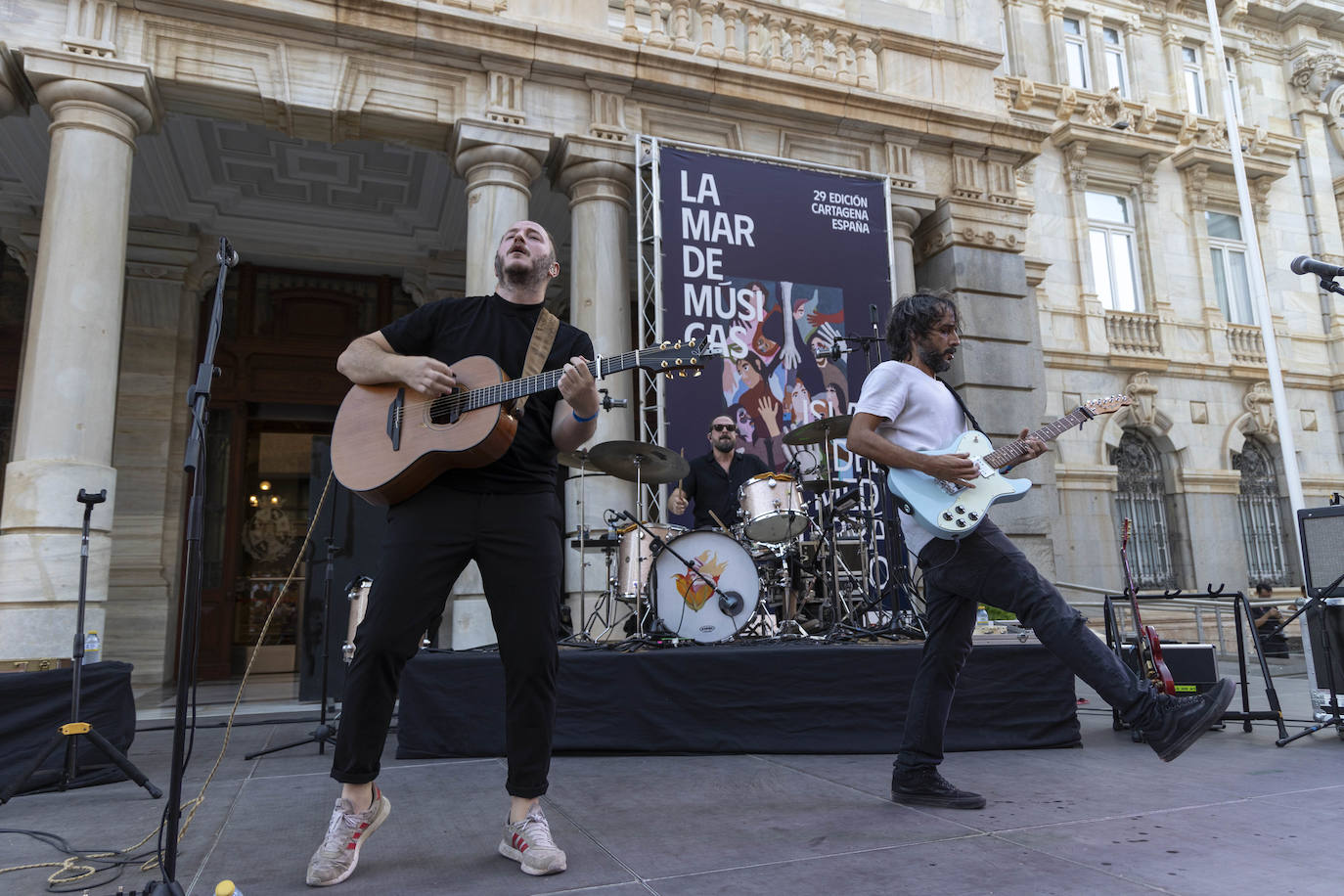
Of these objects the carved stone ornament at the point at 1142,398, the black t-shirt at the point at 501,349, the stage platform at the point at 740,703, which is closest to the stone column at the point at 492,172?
the stage platform at the point at 740,703

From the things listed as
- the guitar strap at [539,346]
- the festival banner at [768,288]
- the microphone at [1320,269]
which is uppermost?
the festival banner at [768,288]

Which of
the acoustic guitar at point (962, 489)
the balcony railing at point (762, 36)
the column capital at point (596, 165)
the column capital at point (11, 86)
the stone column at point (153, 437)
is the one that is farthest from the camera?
→ the stone column at point (153, 437)

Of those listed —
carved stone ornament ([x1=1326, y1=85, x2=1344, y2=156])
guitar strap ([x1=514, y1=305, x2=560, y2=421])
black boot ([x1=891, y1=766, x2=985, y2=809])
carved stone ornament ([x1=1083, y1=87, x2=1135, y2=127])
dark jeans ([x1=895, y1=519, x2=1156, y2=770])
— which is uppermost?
carved stone ornament ([x1=1326, y1=85, x2=1344, y2=156])

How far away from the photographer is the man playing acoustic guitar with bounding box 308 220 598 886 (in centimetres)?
287

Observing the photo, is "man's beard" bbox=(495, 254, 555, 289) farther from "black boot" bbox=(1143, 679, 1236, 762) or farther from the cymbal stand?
the cymbal stand

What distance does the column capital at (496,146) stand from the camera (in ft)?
28.6

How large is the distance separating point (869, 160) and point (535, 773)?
929 cm

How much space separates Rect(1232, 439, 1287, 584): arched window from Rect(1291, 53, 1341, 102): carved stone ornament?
8.29 metres

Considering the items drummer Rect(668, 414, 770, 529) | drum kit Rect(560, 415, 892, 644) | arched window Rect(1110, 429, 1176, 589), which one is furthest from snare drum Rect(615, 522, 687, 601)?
arched window Rect(1110, 429, 1176, 589)

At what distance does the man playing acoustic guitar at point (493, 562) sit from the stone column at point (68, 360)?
5.26 m

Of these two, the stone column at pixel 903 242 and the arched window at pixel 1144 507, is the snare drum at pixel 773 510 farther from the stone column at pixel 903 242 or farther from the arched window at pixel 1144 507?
the arched window at pixel 1144 507

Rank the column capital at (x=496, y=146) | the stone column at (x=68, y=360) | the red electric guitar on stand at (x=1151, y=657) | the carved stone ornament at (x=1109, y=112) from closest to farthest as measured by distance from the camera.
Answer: the red electric guitar on stand at (x=1151, y=657) < the stone column at (x=68, y=360) < the column capital at (x=496, y=146) < the carved stone ornament at (x=1109, y=112)

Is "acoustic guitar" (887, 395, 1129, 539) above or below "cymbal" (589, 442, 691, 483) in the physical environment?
below

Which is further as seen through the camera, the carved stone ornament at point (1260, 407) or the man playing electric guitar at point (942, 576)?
the carved stone ornament at point (1260, 407)
